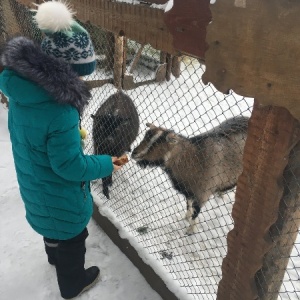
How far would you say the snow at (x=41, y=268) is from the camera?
2.85 meters

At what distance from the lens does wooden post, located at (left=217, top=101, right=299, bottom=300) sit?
54.9 inches

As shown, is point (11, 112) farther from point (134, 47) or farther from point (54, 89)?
point (134, 47)

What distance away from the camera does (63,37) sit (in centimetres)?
195

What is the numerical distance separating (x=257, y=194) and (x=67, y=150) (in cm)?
106

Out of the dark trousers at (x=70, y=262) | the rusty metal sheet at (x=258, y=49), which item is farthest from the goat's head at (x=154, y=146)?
the rusty metal sheet at (x=258, y=49)

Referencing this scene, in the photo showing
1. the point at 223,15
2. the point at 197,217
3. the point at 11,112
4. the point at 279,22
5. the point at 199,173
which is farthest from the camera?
the point at 197,217

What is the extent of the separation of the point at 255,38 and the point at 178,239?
2863mm

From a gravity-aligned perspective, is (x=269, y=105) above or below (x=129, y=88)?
above

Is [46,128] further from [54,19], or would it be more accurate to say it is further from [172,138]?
[172,138]

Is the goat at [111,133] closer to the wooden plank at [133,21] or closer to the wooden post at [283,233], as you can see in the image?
the wooden plank at [133,21]

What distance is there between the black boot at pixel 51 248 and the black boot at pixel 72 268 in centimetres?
10

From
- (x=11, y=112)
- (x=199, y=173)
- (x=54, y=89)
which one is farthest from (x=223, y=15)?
(x=199, y=173)

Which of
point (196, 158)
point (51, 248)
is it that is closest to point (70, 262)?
point (51, 248)

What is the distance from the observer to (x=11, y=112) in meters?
2.15
